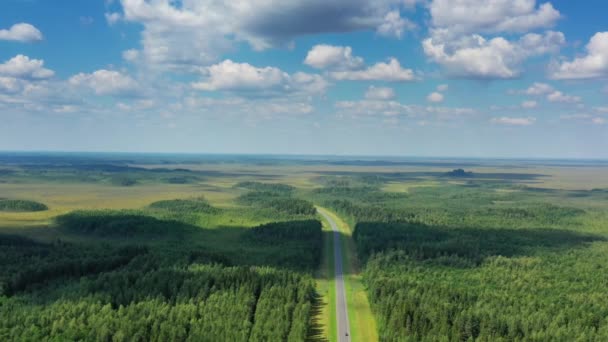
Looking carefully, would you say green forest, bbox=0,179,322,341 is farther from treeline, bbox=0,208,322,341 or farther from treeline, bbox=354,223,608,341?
treeline, bbox=354,223,608,341

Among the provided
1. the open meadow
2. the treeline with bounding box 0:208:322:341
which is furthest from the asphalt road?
the treeline with bounding box 0:208:322:341

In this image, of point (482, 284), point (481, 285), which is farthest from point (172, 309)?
point (482, 284)

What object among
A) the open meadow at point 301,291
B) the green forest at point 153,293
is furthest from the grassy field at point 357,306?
→ the green forest at point 153,293

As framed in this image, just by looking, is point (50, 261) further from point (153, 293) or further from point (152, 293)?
point (153, 293)

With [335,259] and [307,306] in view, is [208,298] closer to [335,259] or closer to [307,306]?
[307,306]

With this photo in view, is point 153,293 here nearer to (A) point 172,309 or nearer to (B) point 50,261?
(A) point 172,309

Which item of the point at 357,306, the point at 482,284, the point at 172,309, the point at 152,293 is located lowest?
the point at 357,306

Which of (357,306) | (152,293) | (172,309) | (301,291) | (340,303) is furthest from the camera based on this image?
(340,303)

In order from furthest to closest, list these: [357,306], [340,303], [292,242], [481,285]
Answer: [292,242], [481,285], [340,303], [357,306]

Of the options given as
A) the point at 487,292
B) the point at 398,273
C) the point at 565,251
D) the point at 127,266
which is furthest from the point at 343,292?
the point at 565,251

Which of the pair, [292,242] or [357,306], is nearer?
[357,306]

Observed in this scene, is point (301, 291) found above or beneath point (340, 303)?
above

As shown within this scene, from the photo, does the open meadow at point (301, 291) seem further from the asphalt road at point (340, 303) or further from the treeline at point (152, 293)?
the asphalt road at point (340, 303)
